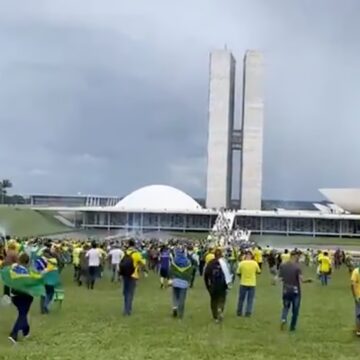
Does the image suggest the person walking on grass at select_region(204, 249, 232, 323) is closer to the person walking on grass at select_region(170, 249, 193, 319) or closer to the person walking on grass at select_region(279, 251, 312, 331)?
the person walking on grass at select_region(170, 249, 193, 319)

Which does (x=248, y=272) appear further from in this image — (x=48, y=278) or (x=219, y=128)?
(x=219, y=128)

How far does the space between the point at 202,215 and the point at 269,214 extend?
7.98 m

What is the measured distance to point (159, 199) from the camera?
110125 millimetres

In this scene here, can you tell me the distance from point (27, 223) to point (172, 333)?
69.7 metres

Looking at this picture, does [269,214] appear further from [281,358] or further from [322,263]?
[281,358]

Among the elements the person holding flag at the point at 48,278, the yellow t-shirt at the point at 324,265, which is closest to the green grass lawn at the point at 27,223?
the yellow t-shirt at the point at 324,265

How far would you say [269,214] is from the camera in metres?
98.3

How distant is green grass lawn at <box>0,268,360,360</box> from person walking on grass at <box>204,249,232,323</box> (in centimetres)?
28

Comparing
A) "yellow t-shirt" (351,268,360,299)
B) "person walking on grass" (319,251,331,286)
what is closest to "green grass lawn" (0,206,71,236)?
"person walking on grass" (319,251,331,286)

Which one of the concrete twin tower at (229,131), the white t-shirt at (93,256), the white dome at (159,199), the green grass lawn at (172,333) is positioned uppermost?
the concrete twin tower at (229,131)

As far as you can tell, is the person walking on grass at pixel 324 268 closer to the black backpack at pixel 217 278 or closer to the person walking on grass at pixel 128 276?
the person walking on grass at pixel 128 276

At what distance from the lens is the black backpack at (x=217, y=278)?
1397cm

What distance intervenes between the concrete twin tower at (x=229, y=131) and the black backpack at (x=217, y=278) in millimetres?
95094

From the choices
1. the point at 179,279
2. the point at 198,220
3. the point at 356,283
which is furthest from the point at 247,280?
the point at 198,220
